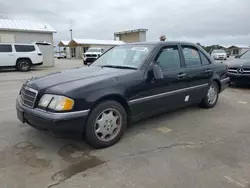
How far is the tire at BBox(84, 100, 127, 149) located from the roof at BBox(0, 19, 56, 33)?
16276mm

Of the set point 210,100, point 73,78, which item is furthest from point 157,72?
point 210,100

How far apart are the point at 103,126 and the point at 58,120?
696 millimetres

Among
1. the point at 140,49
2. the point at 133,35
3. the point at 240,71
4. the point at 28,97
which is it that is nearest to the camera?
the point at 28,97

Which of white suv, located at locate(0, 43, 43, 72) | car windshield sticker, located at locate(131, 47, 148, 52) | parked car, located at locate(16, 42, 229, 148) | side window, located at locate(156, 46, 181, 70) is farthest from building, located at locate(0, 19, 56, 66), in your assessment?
side window, located at locate(156, 46, 181, 70)

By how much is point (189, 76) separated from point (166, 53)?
2.40 ft

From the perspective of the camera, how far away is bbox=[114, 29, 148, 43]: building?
4119 cm

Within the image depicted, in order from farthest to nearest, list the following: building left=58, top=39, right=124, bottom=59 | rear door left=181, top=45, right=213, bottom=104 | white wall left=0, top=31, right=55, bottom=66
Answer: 1. building left=58, top=39, right=124, bottom=59
2. white wall left=0, top=31, right=55, bottom=66
3. rear door left=181, top=45, right=213, bottom=104

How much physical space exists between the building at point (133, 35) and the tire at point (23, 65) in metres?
26.5

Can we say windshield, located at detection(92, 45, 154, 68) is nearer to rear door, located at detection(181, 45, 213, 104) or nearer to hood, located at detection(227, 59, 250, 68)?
rear door, located at detection(181, 45, 213, 104)

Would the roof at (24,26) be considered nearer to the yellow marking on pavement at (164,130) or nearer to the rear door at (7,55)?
the rear door at (7,55)

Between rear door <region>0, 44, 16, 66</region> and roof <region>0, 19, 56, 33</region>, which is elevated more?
roof <region>0, 19, 56, 33</region>

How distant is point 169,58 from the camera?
13.8 ft

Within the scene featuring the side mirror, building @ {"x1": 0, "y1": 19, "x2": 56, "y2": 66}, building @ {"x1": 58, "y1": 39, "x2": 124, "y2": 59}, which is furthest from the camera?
building @ {"x1": 58, "y1": 39, "x2": 124, "y2": 59}

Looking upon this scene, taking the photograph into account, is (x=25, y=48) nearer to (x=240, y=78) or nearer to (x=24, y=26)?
(x=24, y=26)
